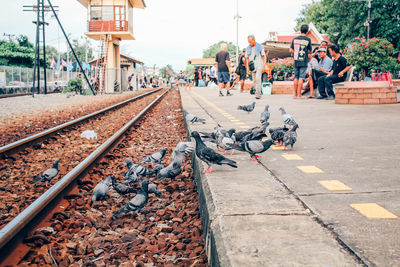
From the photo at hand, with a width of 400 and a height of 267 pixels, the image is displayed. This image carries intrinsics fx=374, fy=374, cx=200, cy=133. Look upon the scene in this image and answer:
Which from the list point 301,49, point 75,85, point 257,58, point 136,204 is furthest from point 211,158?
point 75,85

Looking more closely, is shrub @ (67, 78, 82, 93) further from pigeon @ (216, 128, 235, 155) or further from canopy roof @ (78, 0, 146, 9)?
pigeon @ (216, 128, 235, 155)

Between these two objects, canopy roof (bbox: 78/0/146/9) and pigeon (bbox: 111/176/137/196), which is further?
canopy roof (bbox: 78/0/146/9)

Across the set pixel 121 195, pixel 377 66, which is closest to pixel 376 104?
pixel 121 195

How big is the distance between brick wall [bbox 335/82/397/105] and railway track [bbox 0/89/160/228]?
23.1 ft

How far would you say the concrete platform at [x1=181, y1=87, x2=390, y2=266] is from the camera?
2008 millimetres

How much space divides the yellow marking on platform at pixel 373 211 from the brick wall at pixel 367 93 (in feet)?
31.0

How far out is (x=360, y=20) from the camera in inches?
1384

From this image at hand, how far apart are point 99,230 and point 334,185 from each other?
2133 mm

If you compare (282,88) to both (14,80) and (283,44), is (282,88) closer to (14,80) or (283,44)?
(283,44)

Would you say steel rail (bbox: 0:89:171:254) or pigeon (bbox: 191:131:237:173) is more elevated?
pigeon (bbox: 191:131:237:173)

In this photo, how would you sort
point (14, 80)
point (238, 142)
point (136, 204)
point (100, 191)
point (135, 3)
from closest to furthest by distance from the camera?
point (136, 204) < point (100, 191) < point (238, 142) < point (14, 80) < point (135, 3)

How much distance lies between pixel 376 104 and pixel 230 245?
35.5ft

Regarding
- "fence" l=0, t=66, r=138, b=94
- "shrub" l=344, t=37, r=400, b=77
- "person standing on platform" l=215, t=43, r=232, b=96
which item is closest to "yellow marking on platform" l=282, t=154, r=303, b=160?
"person standing on platform" l=215, t=43, r=232, b=96

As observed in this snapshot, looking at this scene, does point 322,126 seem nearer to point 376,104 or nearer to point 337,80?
point 376,104
